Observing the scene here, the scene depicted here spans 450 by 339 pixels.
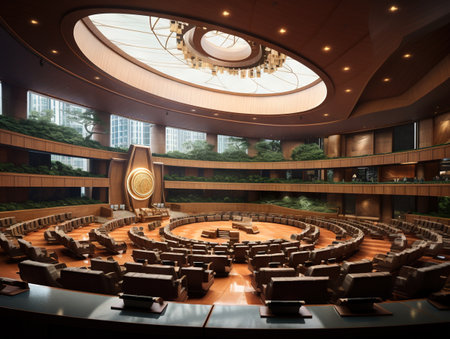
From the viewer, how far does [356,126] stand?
24.9 m

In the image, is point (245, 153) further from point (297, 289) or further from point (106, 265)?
point (297, 289)

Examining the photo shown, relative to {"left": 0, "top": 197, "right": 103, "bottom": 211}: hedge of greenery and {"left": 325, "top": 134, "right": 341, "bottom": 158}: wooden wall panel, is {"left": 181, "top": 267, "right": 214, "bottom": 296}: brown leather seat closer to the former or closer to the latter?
{"left": 0, "top": 197, "right": 103, "bottom": 211}: hedge of greenery

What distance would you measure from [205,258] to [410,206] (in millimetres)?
22696

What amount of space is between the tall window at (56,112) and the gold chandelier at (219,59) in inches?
509

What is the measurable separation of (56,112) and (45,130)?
655 inches

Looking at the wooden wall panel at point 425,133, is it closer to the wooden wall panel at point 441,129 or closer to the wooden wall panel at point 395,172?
the wooden wall panel at point 441,129

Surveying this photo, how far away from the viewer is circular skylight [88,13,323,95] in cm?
1358

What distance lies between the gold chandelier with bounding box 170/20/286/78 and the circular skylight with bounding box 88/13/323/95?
33cm

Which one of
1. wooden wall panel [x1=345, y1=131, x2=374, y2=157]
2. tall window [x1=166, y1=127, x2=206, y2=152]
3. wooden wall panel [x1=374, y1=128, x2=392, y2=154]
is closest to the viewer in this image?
wooden wall panel [x1=374, y1=128, x2=392, y2=154]

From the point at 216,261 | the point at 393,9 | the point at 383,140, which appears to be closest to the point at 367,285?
the point at 216,261

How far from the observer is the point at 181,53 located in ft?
56.2

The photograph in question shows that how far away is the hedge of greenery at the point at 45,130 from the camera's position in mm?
15688

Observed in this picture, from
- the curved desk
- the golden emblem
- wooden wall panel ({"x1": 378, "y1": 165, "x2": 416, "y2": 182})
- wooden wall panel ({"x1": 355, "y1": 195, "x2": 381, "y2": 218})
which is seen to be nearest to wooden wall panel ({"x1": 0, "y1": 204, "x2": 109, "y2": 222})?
the golden emblem

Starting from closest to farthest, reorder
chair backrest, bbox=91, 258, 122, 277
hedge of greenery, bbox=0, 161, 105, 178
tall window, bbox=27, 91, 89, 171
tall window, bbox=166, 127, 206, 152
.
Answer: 1. chair backrest, bbox=91, 258, 122, 277
2. hedge of greenery, bbox=0, 161, 105, 178
3. tall window, bbox=27, 91, 89, 171
4. tall window, bbox=166, 127, 206, 152
